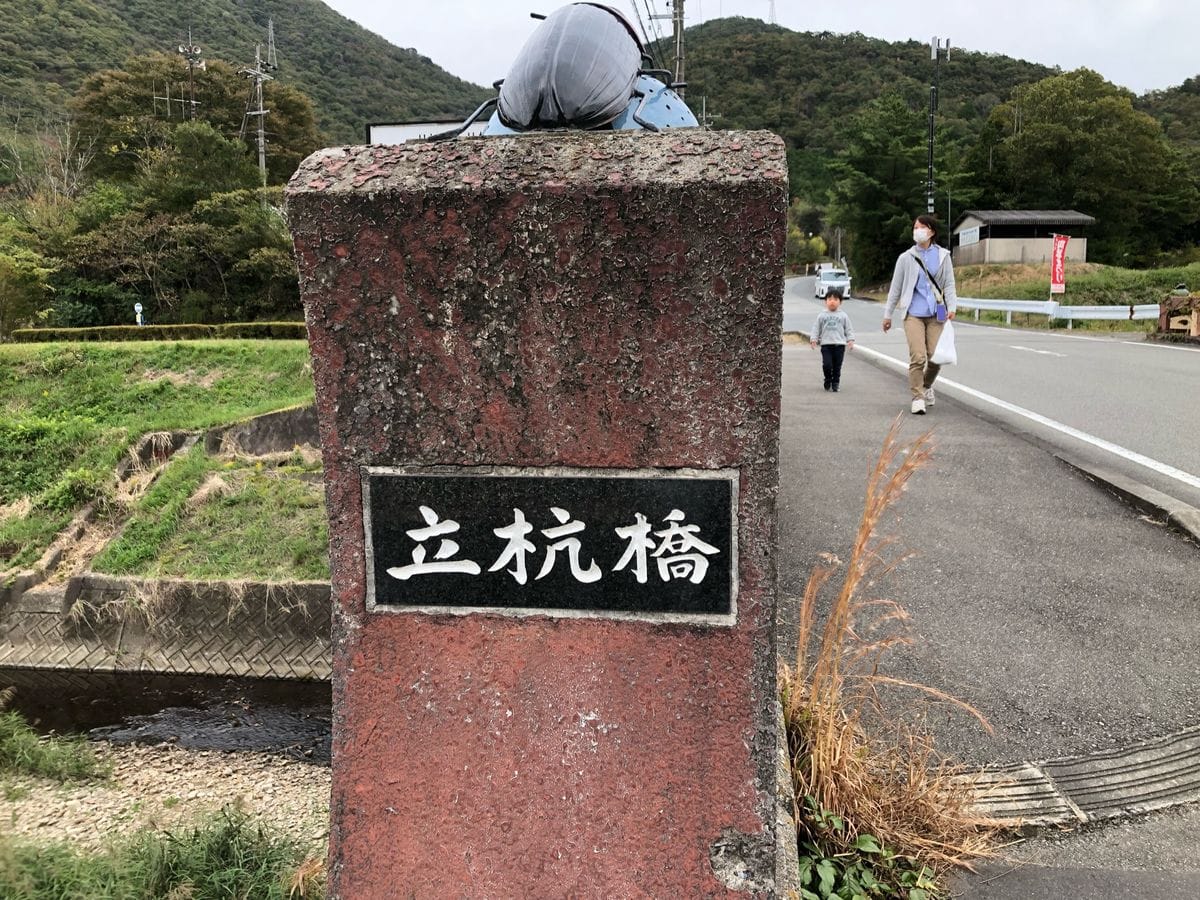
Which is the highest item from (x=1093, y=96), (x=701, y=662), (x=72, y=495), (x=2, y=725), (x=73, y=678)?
(x=1093, y=96)

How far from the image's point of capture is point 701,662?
1585mm

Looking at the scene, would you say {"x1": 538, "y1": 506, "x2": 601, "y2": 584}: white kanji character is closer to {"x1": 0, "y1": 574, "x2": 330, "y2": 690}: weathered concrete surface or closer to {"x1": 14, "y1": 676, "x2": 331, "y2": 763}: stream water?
{"x1": 14, "y1": 676, "x2": 331, "y2": 763}: stream water

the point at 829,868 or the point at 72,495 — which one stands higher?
the point at 829,868

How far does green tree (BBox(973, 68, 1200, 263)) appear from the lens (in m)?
46.2

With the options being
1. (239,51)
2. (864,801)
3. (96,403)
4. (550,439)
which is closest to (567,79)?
(550,439)

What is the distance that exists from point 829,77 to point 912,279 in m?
79.8

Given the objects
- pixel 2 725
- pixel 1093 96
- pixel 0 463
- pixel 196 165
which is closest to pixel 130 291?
pixel 196 165

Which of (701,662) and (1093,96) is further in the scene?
(1093,96)

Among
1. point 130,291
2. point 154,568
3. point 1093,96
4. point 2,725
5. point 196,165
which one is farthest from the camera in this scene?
point 1093,96

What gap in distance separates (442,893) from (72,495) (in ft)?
29.9

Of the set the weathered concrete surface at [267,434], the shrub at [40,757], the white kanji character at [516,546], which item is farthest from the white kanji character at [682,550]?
the weathered concrete surface at [267,434]

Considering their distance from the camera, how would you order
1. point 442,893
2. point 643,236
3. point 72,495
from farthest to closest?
1. point 72,495
2. point 442,893
3. point 643,236

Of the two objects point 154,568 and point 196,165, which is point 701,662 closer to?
point 154,568

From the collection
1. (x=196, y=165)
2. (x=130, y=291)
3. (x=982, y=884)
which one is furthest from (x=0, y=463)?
(x=196, y=165)
